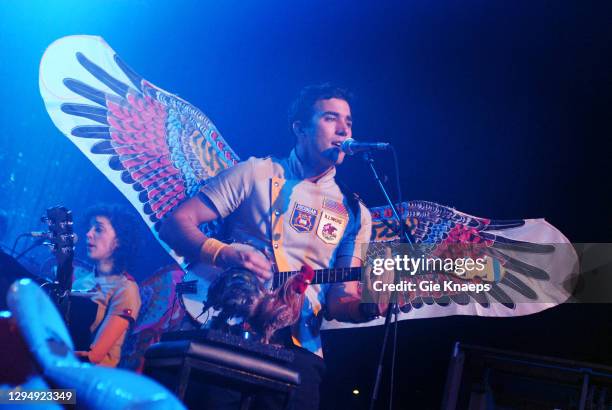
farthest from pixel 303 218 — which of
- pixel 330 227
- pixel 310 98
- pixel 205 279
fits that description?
pixel 310 98

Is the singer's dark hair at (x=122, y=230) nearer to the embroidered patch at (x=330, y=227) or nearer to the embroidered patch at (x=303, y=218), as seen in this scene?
the embroidered patch at (x=303, y=218)

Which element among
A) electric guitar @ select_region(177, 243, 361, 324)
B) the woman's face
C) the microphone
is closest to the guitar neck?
electric guitar @ select_region(177, 243, 361, 324)

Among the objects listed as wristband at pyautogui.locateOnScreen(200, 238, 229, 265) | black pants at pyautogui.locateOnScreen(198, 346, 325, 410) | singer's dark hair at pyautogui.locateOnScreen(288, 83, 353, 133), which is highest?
singer's dark hair at pyautogui.locateOnScreen(288, 83, 353, 133)

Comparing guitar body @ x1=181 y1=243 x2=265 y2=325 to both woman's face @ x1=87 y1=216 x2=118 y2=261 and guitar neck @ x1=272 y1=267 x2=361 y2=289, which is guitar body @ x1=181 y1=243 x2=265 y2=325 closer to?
guitar neck @ x1=272 y1=267 x2=361 y2=289

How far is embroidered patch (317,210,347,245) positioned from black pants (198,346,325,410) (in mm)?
665

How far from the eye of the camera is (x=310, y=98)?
3.87 meters

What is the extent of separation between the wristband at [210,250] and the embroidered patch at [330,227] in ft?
1.83

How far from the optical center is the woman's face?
3602 mm

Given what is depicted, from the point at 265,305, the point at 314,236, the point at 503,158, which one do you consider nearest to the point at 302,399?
the point at 265,305

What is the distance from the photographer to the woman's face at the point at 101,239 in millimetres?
3602

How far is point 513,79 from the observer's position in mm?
3879

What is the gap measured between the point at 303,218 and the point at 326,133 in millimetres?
561

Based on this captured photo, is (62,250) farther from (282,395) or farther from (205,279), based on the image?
(282,395)

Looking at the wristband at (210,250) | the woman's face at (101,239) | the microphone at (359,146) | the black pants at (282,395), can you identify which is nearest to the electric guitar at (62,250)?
the woman's face at (101,239)
